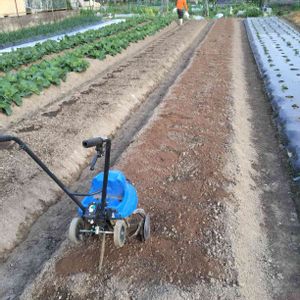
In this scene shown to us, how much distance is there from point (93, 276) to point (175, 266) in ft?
2.63

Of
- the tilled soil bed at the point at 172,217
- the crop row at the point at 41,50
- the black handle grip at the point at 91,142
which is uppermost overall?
the black handle grip at the point at 91,142

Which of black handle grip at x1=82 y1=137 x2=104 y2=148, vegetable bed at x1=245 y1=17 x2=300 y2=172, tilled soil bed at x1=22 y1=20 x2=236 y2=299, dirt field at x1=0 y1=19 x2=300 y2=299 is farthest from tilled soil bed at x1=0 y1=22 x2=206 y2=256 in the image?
vegetable bed at x1=245 y1=17 x2=300 y2=172

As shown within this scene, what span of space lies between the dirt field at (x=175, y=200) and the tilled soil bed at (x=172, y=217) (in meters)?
0.01

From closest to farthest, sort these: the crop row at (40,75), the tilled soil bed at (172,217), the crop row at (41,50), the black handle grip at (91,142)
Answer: the black handle grip at (91,142), the tilled soil bed at (172,217), the crop row at (40,75), the crop row at (41,50)

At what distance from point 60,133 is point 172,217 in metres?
3.39

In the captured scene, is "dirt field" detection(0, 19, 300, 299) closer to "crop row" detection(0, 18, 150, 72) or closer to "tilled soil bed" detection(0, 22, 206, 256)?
"tilled soil bed" detection(0, 22, 206, 256)

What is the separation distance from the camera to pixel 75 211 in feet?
16.6

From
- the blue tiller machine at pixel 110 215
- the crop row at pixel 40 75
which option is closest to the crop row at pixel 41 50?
the crop row at pixel 40 75

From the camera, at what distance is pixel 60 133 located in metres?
7.07

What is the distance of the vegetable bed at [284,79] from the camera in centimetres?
674

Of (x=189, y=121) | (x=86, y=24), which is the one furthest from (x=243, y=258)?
(x=86, y=24)

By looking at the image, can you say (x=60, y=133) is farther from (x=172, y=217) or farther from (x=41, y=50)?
(x=41, y=50)

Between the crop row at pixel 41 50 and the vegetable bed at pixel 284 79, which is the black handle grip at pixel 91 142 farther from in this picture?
the crop row at pixel 41 50

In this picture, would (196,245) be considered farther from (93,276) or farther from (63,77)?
(63,77)
